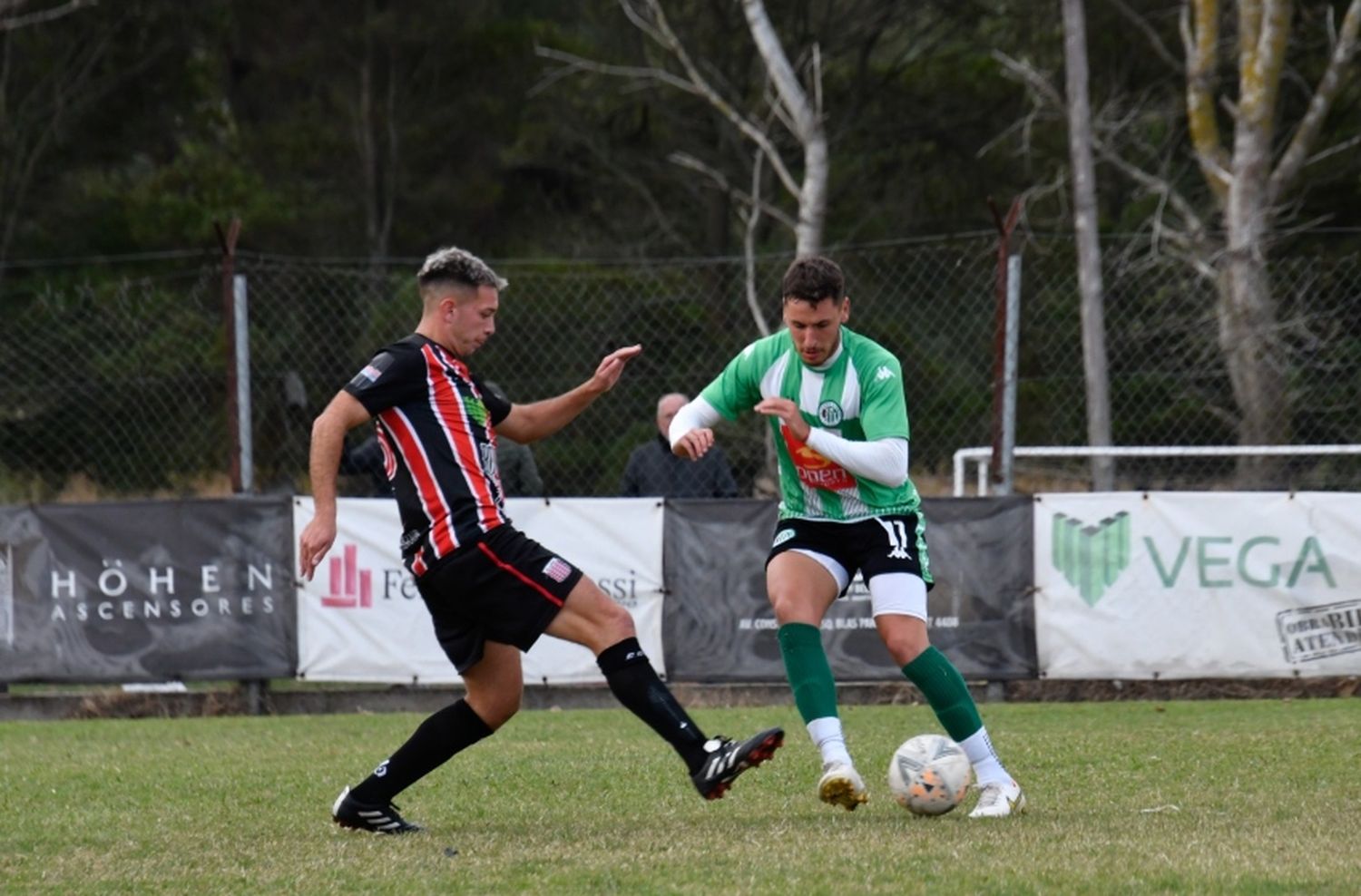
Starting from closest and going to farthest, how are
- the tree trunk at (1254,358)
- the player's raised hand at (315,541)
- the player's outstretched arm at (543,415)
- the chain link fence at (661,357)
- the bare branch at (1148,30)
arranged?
the player's raised hand at (315,541) < the player's outstretched arm at (543,415) < the tree trunk at (1254,358) < the chain link fence at (661,357) < the bare branch at (1148,30)

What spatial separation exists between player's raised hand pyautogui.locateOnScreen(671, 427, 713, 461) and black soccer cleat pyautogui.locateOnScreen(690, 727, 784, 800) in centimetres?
90

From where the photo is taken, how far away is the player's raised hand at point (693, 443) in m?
5.97

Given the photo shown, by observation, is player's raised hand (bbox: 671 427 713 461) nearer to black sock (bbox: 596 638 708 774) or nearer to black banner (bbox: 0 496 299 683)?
black sock (bbox: 596 638 708 774)

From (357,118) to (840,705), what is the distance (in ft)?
59.4

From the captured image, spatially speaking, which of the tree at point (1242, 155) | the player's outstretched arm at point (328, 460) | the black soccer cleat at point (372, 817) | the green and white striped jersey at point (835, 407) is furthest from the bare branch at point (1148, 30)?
the black soccer cleat at point (372, 817)

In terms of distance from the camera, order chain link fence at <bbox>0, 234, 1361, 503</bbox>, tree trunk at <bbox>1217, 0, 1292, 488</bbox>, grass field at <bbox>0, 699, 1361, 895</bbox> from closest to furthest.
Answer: grass field at <bbox>0, 699, 1361, 895</bbox>, tree trunk at <bbox>1217, 0, 1292, 488</bbox>, chain link fence at <bbox>0, 234, 1361, 503</bbox>

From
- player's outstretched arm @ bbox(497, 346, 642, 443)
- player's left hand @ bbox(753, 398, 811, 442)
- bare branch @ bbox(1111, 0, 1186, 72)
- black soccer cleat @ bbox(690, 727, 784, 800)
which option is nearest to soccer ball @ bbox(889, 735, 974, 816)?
black soccer cleat @ bbox(690, 727, 784, 800)

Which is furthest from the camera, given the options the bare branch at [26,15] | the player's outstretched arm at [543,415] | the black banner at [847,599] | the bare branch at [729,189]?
Result: the bare branch at [26,15]

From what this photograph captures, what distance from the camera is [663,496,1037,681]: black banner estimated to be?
36.9ft

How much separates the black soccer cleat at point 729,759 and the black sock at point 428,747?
0.83 m

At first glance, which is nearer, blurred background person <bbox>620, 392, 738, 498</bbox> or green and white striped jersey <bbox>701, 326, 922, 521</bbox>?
green and white striped jersey <bbox>701, 326, 922, 521</bbox>

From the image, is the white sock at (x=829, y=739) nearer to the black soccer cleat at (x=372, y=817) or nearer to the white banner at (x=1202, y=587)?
the black soccer cleat at (x=372, y=817)

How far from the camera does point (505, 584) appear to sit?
5.83 meters

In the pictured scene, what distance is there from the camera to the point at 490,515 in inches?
232
